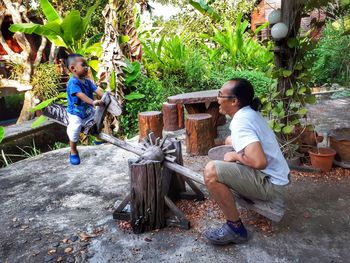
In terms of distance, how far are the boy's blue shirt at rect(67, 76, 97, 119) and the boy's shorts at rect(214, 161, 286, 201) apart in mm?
2020

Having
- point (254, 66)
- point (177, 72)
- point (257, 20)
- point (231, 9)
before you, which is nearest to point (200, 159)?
point (177, 72)

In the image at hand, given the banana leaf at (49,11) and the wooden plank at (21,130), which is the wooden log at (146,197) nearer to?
the wooden plank at (21,130)

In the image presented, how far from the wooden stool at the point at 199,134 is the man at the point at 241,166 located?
222 cm

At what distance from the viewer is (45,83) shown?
7.75 metres

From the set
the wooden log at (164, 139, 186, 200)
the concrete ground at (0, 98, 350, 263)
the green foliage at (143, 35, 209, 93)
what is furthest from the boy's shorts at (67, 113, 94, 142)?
the green foliage at (143, 35, 209, 93)

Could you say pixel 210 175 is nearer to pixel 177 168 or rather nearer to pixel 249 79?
pixel 177 168

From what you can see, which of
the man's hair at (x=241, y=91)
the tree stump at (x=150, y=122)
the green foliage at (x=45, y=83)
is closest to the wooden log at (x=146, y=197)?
the man's hair at (x=241, y=91)

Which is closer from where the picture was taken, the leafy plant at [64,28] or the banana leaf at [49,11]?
the leafy plant at [64,28]

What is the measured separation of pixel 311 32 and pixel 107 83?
3.91 metres

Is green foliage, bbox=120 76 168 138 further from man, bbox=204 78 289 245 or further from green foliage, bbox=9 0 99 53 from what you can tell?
man, bbox=204 78 289 245

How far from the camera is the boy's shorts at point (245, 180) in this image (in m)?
2.27

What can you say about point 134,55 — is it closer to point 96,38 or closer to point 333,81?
point 96,38

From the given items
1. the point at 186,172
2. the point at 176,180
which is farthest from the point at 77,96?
the point at 186,172

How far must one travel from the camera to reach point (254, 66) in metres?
9.07
